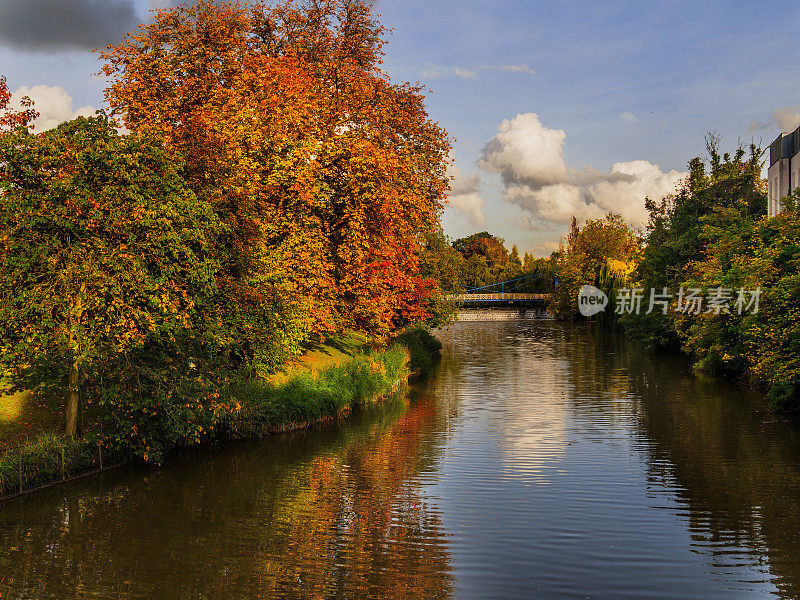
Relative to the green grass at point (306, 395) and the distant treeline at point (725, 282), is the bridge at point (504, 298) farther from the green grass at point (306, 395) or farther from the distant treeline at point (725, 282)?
the green grass at point (306, 395)

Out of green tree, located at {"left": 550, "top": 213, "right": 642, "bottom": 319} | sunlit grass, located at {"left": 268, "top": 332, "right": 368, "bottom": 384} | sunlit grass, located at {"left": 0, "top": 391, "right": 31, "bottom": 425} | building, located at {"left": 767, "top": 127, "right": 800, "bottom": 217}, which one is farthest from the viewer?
green tree, located at {"left": 550, "top": 213, "right": 642, "bottom": 319}

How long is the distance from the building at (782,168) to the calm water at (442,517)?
81.5ft

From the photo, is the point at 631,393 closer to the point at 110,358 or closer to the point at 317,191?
the point at 317,191

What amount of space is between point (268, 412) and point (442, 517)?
32.5 ft

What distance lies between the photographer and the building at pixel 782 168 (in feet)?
157

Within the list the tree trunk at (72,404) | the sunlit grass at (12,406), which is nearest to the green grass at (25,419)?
the sunlit grass at (12,406)

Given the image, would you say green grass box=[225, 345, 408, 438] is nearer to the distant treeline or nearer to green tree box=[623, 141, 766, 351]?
the distant treeline

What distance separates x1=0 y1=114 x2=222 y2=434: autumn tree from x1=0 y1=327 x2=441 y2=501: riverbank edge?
141 centimetres

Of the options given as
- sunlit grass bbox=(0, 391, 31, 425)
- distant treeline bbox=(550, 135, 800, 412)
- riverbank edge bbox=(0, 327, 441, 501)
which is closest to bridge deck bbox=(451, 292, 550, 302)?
distant treeline bbox=(550, 135, 800, 412)

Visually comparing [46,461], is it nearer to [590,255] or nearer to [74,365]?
[74,365]

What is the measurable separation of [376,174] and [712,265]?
19316 mm

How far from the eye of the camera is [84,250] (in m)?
19.0

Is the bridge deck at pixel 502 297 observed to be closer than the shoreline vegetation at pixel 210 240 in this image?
No

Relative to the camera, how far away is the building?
157ft
